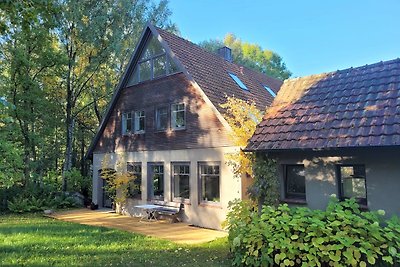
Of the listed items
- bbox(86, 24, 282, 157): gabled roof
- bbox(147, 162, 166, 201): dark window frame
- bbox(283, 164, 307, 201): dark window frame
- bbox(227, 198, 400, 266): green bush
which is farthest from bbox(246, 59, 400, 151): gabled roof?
bbox(147, 162, 166, 201): dark window frame

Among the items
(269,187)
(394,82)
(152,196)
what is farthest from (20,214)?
(394,82)

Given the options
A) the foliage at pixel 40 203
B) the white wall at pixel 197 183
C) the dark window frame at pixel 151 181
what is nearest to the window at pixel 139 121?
the white wall at pixel 197 183

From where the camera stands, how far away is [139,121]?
645 inches

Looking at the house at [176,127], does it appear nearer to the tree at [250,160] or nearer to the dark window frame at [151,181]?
the dark window frame at [151,181]

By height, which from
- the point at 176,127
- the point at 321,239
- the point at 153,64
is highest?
the point at 153,64

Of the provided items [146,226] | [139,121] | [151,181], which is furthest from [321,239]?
[139,121]

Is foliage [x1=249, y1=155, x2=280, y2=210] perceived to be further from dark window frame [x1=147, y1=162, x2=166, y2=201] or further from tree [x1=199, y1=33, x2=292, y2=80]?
tree [x1=199, y1=33, x2=292, y2=80]

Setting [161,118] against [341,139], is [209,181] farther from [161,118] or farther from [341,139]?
[341,139]

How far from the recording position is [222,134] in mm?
12375

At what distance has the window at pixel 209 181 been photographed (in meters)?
12.6

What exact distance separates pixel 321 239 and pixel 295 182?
2473mm

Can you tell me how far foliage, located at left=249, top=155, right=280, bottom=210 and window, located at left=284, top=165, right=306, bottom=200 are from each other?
0.33 m

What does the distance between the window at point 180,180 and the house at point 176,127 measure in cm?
4

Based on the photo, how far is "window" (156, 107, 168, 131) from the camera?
14930 millimetres
